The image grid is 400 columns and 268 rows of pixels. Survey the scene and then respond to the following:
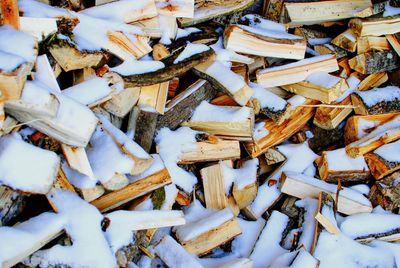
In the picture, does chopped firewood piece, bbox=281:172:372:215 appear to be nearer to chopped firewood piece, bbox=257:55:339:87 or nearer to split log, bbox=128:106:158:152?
chopped firewood piece, bbox=257:55:339:87

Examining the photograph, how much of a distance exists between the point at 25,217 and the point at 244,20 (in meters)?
1.88

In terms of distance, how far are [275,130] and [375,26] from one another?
974mm

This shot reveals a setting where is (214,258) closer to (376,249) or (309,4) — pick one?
(376,249)

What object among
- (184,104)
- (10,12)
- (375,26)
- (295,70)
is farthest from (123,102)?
(375,26)

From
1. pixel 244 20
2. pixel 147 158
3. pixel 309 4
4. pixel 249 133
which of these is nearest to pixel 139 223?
pixel 147 158

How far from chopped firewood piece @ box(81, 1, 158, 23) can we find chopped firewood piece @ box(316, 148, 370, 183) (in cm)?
136

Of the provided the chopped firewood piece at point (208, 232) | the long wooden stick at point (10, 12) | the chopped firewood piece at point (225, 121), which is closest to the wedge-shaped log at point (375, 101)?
the chopped firewood piece at point (225, 121)

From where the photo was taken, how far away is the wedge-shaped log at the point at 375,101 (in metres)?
3.75

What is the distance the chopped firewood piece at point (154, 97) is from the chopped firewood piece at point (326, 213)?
102 centimetres

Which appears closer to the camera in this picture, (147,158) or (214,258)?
(147,158)

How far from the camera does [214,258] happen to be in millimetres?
3186

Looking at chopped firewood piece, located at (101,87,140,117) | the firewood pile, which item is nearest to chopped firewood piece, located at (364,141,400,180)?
the firewood pile

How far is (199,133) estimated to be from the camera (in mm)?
3375

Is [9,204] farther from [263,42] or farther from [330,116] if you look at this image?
[330,116]
